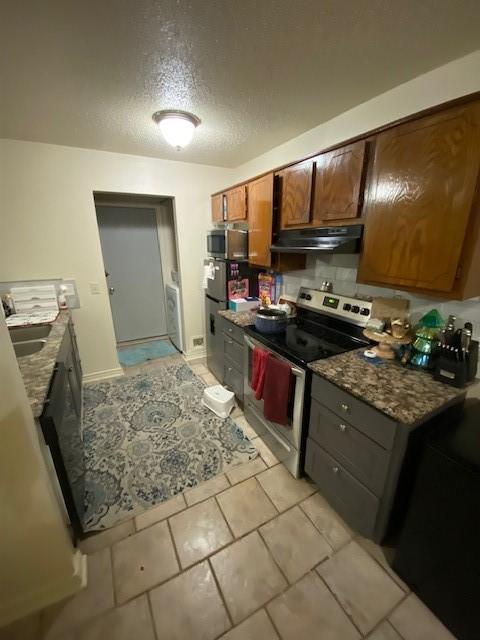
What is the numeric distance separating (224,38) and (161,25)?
0.27 m

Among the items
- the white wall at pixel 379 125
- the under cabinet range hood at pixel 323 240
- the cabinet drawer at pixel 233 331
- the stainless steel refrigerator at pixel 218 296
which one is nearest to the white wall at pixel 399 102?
the white wall at pixel 379 125

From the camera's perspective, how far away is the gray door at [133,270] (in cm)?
355

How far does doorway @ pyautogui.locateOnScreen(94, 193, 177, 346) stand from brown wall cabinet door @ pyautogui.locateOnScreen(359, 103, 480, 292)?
2.86m

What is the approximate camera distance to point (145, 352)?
3.74 metres

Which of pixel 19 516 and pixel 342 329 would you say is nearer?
pixel 19 516

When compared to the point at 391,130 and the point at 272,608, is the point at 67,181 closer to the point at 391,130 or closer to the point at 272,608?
the point at 391,130

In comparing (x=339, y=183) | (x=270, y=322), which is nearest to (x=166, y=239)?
(x=270, y=322)

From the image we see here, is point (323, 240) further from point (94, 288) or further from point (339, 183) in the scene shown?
point (94, 288)

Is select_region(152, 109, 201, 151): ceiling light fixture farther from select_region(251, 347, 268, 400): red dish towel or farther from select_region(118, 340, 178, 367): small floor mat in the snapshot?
select_region(118, 340, 178, 367): small floor mat

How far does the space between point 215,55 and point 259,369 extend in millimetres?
1787

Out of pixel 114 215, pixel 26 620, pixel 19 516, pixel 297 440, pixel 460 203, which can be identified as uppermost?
pixel 114 215

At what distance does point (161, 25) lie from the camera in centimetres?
103

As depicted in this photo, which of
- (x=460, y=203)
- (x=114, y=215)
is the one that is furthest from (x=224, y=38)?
(x=114, y=215)

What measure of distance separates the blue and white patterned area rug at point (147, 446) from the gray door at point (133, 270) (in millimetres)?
1377
